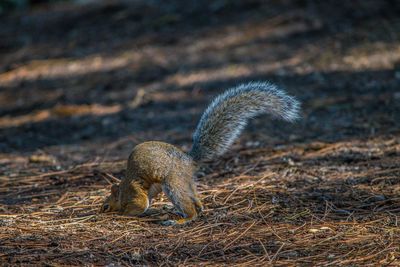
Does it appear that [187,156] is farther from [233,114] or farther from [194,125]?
[194,125]

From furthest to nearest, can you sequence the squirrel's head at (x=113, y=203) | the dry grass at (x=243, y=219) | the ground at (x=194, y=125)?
the squirrel's head at (x=113, y=203)
the ground at (x=194, y=125)
the dry grass at (x=243, y=219)

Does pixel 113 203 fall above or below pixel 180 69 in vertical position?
above

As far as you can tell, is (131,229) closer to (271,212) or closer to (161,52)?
(271,212)

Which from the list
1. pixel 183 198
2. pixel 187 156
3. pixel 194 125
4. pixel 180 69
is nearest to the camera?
pixel 183 198

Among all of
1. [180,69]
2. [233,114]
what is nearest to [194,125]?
[180,69]

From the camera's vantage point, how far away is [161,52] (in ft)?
29.7

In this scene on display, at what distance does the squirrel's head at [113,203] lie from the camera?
378 centimetres

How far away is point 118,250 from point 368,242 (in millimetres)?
1188

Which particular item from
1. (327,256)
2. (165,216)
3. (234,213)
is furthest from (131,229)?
(327,256)

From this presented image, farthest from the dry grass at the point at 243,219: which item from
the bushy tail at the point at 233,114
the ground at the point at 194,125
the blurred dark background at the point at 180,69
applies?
the blurred dark background at the point at 180,69

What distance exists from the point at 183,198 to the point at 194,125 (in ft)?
9.64

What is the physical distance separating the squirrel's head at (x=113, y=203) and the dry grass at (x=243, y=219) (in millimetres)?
48

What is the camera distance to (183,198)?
3.61 meters

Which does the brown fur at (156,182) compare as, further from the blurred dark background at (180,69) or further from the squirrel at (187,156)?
the blurred dark background at (180,69)
